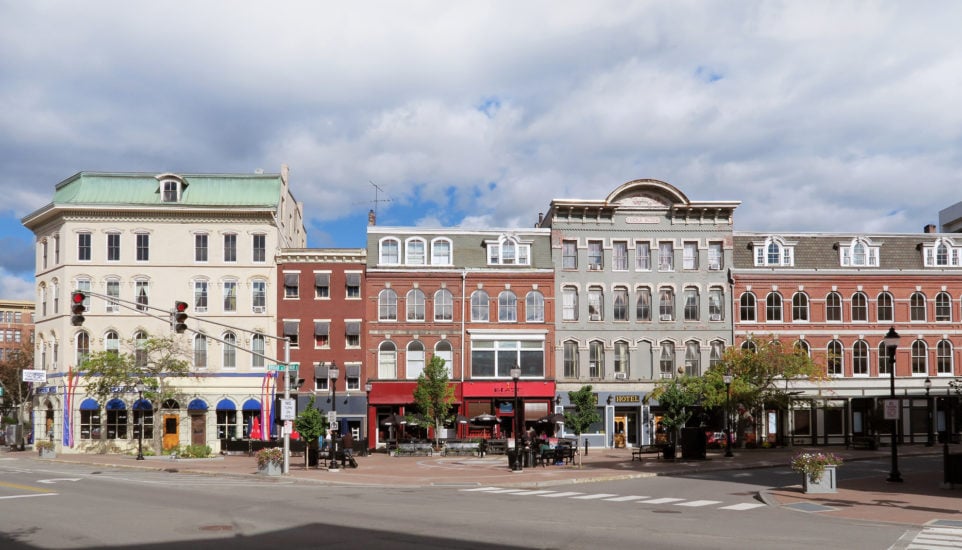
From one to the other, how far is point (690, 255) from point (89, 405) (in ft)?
130

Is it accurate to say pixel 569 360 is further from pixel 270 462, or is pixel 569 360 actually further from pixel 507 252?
pixel 270 462

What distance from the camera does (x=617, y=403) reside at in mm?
56781

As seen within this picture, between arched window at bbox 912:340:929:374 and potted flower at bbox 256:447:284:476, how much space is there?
4286 cm

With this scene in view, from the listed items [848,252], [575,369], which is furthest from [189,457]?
[848,252]

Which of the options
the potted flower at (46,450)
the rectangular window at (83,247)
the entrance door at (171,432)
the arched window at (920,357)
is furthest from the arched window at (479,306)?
the arched window at (920,357)

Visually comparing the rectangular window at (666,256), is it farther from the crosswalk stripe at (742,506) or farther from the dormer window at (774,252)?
the crosswalk stripe at (742,506)

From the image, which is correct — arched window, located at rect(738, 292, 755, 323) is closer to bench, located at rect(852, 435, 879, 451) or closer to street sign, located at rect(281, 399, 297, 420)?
bench, located at rect(852, 435, 879, 451)

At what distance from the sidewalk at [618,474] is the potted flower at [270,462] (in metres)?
0.84

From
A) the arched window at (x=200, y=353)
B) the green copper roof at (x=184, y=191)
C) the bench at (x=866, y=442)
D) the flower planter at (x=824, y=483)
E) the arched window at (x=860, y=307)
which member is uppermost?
the green copper roof at (x=184, y=191)

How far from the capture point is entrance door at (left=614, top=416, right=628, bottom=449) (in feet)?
185

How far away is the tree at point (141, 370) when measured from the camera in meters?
51.4

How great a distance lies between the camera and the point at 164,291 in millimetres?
55844

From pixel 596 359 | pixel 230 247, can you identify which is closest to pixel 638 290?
pixel 596 359

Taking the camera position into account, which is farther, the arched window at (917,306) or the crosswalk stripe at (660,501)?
the arched window at (917,306)
